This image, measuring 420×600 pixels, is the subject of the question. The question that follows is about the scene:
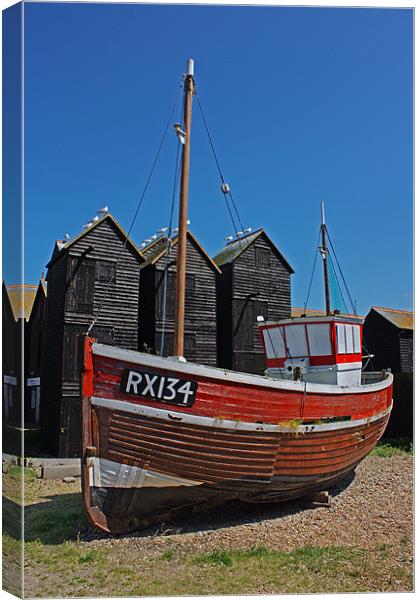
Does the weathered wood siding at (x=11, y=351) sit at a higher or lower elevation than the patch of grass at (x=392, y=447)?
higher

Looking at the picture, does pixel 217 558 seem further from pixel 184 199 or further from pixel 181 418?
pixel 184 199

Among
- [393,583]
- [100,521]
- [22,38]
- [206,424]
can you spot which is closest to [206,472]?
[206,424]

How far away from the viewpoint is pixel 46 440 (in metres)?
13.0

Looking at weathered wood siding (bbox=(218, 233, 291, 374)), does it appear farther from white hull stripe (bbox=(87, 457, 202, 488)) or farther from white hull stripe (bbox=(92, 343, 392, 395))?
white hull stripe (bbox=(87, 457, 202, 488))

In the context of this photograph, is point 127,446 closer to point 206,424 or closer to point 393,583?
point 206,424

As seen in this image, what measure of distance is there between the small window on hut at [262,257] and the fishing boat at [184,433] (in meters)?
2.79

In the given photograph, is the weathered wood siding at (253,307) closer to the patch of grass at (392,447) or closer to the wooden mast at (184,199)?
the patch of grass at (392,447)

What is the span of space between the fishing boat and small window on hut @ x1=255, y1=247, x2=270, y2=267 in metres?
2.79

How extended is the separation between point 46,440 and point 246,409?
22.1 feet

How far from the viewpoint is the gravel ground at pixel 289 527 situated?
297 inches

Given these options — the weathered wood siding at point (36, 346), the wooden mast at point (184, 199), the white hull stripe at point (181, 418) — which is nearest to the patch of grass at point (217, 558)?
the white hull stripe at point (181, 418)

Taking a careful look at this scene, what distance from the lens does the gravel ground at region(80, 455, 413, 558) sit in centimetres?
755

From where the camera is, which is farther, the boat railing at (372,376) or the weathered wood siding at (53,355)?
the weathered wood siding at (53,355)

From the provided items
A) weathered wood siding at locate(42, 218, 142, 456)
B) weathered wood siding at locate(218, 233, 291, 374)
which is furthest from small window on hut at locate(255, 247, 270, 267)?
weathered wood siding at locate(42, 218, 142, 456)
